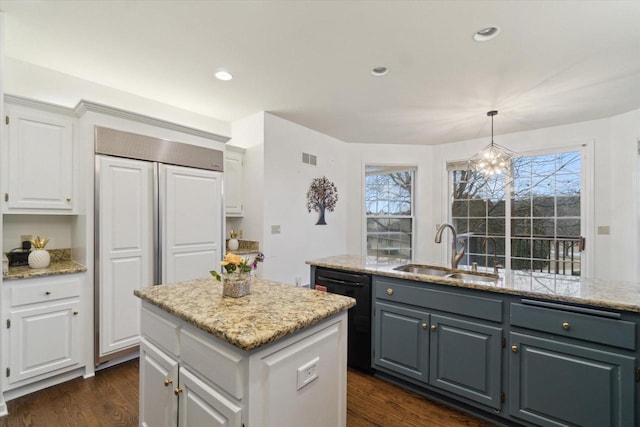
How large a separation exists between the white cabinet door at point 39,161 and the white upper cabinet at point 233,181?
1506 mm

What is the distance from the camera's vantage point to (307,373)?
1.23 m

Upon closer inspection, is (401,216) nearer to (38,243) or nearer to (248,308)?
(248,308)

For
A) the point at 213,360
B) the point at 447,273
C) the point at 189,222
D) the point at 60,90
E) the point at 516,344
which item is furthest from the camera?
the point at 189,222

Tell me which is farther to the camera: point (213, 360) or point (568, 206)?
point (568, 206)

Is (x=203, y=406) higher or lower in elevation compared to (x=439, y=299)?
lower

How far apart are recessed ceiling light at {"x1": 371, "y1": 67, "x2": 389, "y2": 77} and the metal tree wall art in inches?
79.1

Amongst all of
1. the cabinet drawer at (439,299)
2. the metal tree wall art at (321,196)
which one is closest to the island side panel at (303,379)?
the cabinet drawer at (439,299)

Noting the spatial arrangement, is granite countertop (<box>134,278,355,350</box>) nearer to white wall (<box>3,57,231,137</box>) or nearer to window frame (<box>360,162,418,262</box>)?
white wall (<box>3,57,231,137</box>)

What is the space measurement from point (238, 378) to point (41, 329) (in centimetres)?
220

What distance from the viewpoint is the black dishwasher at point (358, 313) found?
2.44 m

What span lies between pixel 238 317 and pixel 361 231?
162 inches

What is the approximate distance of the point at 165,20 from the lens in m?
1.98

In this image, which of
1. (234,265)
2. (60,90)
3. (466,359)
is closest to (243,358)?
(234,265)

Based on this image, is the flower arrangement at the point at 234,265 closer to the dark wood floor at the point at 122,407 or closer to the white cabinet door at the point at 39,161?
the dark wood floor at the point at 122,407
